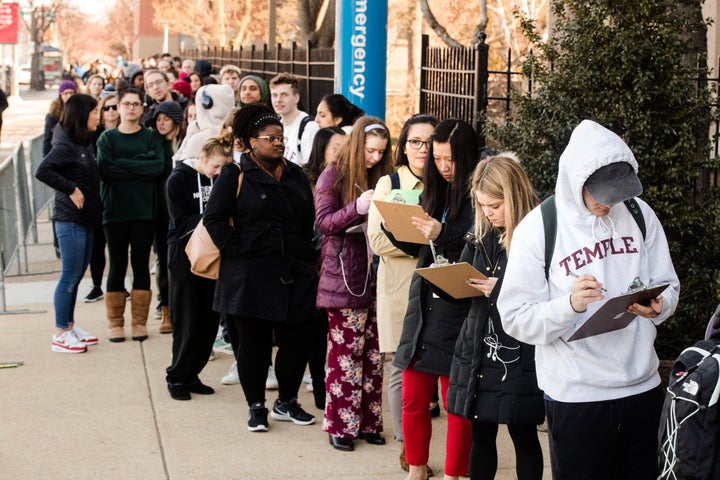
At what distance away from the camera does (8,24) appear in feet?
122

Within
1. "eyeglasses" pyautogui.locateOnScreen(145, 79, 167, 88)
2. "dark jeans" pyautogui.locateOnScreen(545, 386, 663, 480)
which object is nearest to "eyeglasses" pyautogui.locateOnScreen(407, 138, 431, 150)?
"dark jeans" pyautogui.locateOnScreen(545, 386, 663, 480)

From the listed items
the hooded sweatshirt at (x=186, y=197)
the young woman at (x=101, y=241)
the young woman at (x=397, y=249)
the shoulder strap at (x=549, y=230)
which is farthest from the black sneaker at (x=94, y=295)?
the shoulder strap at (x=549, y=230)

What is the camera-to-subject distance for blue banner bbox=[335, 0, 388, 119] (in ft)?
30.2

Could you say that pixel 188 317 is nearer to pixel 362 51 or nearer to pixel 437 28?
pixel 362 51

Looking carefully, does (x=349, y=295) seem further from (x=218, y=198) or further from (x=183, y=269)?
(x=183, y=269)

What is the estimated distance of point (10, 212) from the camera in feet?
36.7

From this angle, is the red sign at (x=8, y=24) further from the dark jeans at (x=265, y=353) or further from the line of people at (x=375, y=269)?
the dark jeans at (x=265, y=353)

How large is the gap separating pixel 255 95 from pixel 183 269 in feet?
10.9

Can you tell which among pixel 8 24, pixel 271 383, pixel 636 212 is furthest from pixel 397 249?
pixel 8 24

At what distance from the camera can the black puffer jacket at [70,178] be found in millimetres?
8719

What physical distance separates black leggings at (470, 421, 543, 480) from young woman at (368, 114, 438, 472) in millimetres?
1176

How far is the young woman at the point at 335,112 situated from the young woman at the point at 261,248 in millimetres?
1588

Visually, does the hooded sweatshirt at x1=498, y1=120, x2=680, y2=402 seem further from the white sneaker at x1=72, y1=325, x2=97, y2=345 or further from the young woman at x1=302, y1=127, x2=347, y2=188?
the white sneaker at x1=72, y1=325, x2=97, y2=345

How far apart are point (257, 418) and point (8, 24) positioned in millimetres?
33385
